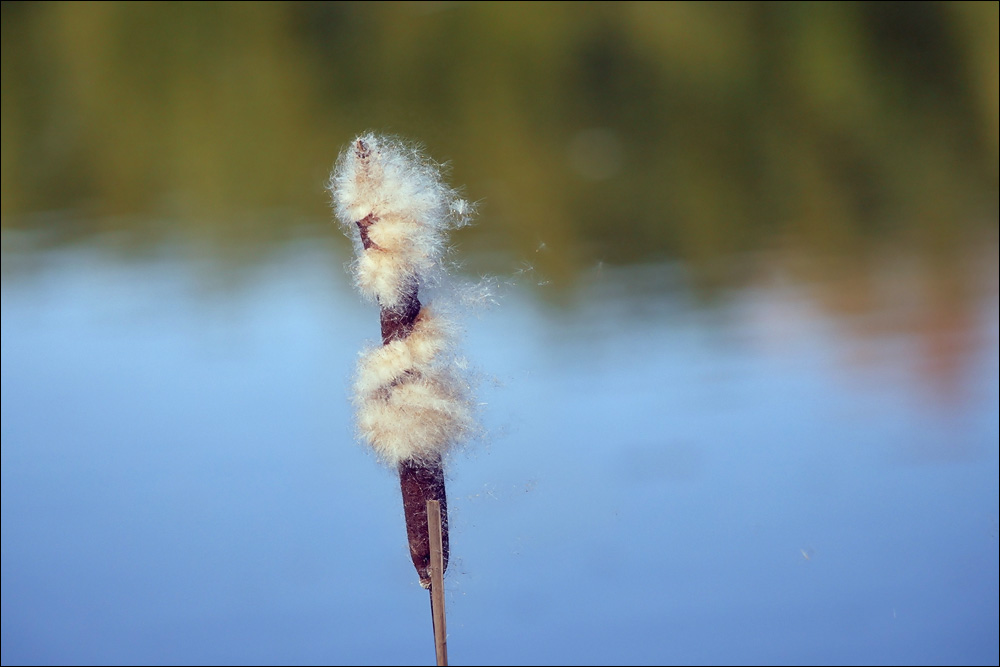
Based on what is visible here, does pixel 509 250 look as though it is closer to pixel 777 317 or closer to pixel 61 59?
pixel 777 317

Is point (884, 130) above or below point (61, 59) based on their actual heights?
below

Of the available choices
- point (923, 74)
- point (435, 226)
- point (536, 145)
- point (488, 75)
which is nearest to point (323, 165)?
point (536, 145)

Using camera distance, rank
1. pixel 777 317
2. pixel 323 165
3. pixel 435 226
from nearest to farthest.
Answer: pixel 435 226 < pixel 777 317 < pixel 323 165

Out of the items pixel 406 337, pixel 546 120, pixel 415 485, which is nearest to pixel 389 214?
pixel 406 337

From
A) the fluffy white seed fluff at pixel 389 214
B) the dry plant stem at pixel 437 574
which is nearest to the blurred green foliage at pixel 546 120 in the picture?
the fluffy white seed fluff at pixel 389 214

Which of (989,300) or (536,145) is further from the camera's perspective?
(536,145)

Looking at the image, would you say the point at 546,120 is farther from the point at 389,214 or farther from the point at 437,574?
the point at 437,574

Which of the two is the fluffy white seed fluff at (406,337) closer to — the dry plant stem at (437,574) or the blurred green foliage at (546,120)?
the dry plant stem at (437,574)
